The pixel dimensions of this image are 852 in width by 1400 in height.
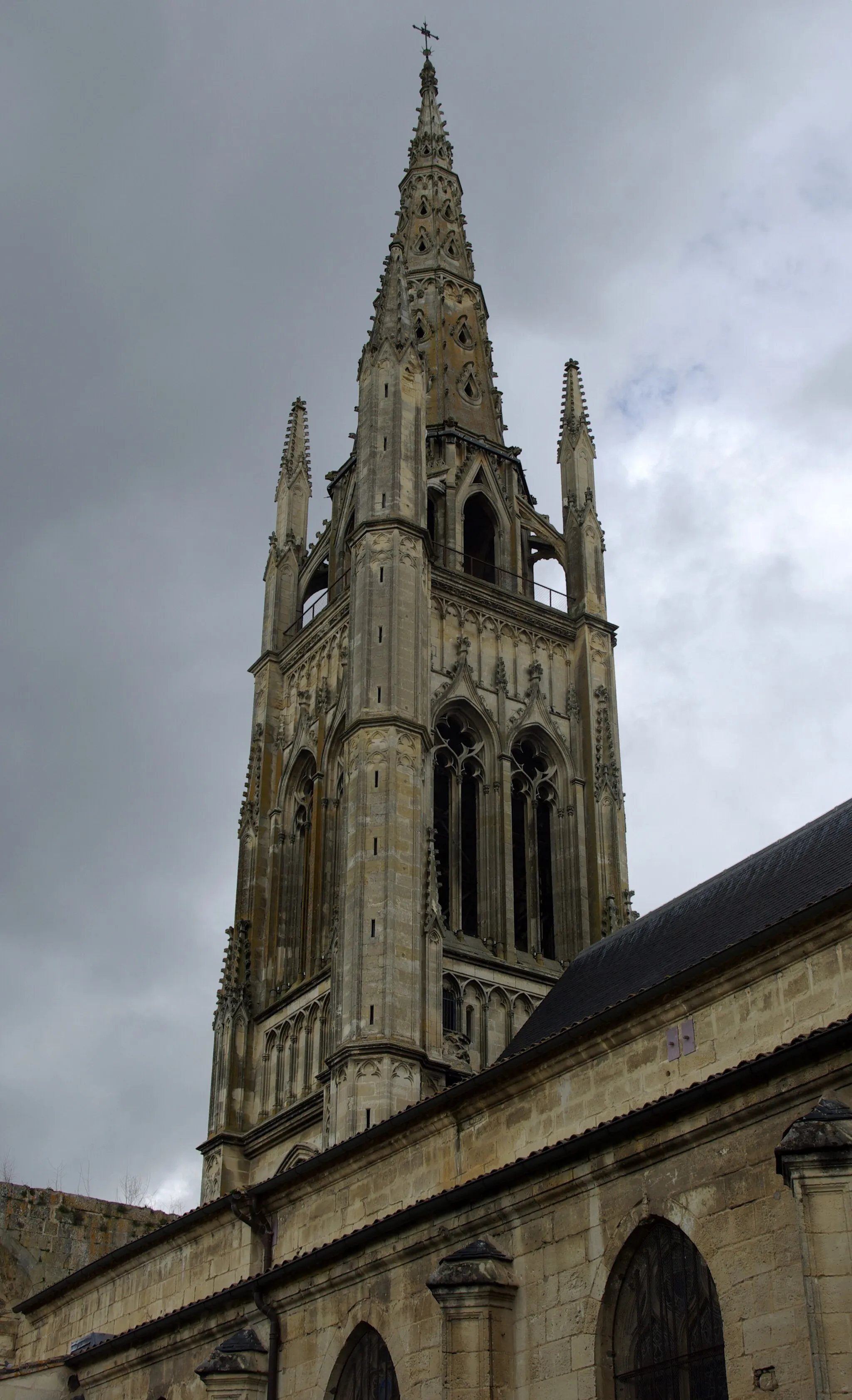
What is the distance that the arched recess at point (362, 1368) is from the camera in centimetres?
1553

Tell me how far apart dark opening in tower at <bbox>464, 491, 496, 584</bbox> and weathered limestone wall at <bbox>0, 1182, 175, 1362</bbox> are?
1558cm

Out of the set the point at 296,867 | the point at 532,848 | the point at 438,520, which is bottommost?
the point at 296,867

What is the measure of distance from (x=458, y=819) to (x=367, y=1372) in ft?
53.1

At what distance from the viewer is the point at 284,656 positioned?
35.8 m

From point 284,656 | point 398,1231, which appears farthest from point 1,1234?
point 398,1231

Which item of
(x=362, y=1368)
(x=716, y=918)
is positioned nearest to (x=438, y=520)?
(x=716, y=918)

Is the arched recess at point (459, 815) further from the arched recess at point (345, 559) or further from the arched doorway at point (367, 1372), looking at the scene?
the arched doorway at point (367, 1372)

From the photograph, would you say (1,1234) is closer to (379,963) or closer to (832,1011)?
(379,963)

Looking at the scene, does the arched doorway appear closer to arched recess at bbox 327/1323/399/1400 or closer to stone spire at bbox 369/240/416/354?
arched recess at bbox 327/1323/399/1400

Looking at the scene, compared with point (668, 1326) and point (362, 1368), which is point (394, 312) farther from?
point (668, 1326)

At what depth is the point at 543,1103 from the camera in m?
18.8

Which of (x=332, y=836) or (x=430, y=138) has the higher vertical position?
(x=430, y=138)

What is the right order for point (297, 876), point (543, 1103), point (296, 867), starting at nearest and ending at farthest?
1. point (543, 1103)
2. point (297, 876)
3. point (296, 867)

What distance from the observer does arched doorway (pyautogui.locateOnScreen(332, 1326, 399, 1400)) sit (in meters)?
15.4
